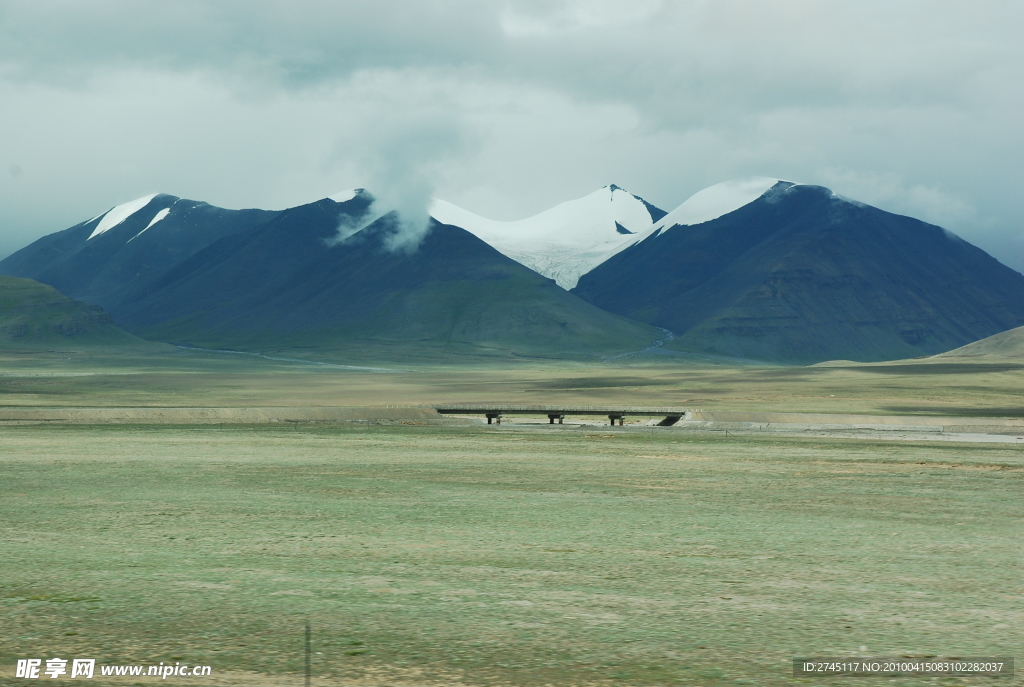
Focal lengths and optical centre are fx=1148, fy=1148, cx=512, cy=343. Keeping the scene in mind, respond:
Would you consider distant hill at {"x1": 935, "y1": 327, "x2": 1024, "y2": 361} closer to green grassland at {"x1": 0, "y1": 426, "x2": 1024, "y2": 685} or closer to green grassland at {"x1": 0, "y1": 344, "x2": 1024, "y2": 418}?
green grassland at {"x1": 0, "y1": 344, "x2": 1024, "y2": 418}

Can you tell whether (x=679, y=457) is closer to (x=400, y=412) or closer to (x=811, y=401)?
(x=400, y=412)

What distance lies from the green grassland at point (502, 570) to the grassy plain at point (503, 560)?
0.05 metres

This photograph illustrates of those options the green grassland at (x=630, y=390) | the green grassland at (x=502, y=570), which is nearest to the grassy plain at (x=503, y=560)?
the green grassland at (x=502, y=570)

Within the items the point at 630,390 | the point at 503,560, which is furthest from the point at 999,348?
the point at 503,560

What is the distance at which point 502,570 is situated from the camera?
1431 cm

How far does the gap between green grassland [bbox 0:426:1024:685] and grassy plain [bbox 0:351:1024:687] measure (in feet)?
0.15

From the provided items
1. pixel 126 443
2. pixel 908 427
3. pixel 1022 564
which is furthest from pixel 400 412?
pixel 1022 564

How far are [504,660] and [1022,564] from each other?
8911mm

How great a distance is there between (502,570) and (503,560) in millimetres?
805

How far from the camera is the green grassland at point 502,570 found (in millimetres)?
10070

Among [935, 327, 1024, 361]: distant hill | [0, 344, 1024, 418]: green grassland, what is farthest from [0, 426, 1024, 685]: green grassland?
[935, 327, 1024, 361]: distant hill

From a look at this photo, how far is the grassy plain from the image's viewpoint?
1013 centimetres

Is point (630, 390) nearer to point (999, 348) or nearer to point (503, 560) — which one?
point (999, 348)

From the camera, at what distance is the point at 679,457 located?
1396 inches
